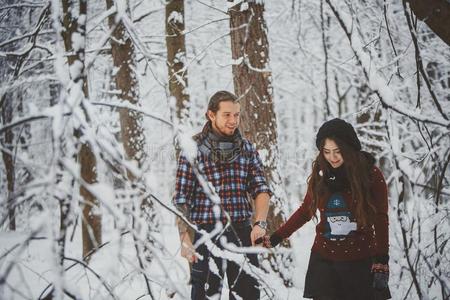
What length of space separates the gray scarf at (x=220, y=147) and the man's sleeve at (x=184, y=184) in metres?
0.18

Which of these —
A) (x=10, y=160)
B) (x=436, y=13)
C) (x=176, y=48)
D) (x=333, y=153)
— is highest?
(x=176, y=48)

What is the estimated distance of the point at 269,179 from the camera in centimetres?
375

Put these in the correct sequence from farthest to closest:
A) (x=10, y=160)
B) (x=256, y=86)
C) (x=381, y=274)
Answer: (x=256, y=86) → (x=10, y=160) → (x=381, y=274)

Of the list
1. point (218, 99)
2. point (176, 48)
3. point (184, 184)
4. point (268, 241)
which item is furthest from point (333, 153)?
point (176, 48)

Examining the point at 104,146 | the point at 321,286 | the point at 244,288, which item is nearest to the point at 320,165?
the point at 321,286

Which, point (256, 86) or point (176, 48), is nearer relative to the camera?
point (256, 86)

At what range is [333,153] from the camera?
231 cm

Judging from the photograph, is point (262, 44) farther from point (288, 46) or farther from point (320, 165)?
point (288, 46)

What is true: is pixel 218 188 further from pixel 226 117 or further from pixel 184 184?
pixel 226 117

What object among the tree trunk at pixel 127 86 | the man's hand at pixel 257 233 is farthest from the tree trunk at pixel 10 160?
the tree trunk at pixel 127 86

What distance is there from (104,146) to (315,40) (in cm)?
1002

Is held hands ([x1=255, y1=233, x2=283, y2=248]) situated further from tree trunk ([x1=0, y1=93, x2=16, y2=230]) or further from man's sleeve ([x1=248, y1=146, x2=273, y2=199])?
tree trunk ([x1=0, y1=93, x2=16, y2=230])

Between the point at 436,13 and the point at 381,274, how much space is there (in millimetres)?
1510

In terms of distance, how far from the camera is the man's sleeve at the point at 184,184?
2469 mm
